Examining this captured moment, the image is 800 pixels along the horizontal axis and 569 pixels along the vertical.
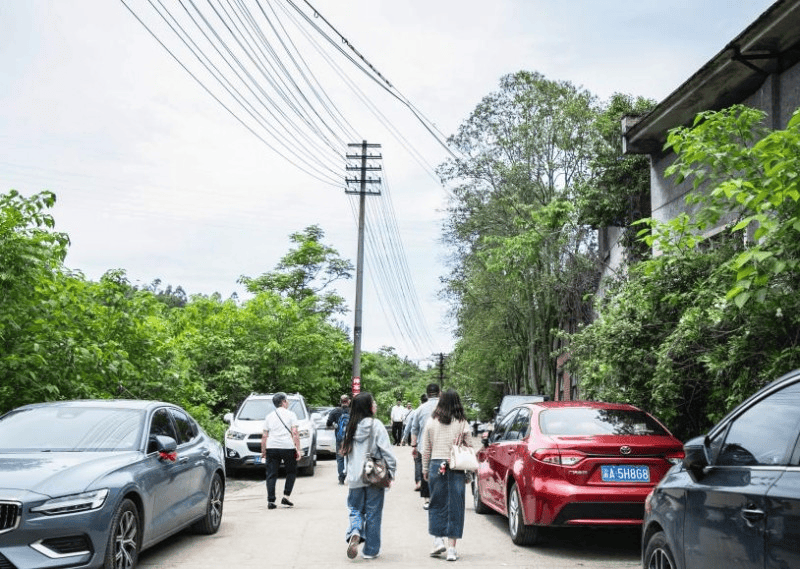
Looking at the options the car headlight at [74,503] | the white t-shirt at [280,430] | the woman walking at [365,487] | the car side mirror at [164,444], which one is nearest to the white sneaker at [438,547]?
the woman walking at [365,487]

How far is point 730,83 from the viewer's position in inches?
602

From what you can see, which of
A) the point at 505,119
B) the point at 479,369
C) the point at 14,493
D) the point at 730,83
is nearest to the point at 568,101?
the point at 505,119

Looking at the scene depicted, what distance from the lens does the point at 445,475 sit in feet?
29.4

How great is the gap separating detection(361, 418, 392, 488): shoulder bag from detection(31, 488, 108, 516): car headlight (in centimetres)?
257

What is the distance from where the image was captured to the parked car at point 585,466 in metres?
8.68

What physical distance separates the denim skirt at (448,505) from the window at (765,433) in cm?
428

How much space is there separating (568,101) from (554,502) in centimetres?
2836

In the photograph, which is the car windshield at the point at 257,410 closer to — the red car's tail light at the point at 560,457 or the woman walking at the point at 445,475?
the woman walking at the point at 445,475

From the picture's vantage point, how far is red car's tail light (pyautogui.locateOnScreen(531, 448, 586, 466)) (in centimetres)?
880

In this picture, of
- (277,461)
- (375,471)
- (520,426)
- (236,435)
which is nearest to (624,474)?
(520,426)

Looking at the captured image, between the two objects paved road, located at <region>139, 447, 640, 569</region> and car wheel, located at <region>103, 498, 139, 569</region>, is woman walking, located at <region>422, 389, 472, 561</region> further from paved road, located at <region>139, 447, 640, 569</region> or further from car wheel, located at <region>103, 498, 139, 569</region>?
car wheel, located at <region>103, 498, 139, 569</region>

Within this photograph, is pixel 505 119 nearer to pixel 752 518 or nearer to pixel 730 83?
pixel 730 83

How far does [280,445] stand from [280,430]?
0.22m

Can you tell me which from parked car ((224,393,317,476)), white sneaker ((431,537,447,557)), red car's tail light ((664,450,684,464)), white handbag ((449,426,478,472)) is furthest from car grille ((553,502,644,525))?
parked car ((224,393,317,476))
